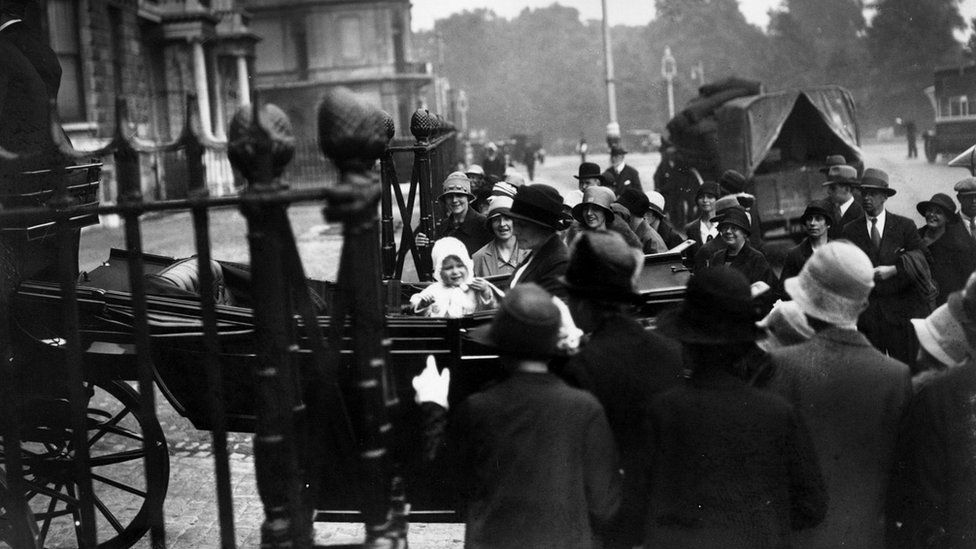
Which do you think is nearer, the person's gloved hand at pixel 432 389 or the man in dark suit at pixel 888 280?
the person's gloved hand at pixel 432 389

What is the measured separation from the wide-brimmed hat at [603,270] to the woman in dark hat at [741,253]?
11.2 feet

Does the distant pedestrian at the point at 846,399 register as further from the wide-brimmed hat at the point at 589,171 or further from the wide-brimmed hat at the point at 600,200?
the wide-brimmed hat at the point at 589,171

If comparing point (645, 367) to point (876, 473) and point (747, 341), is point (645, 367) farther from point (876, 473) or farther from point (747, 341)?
point (876, 473)

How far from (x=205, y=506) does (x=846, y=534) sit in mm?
4258

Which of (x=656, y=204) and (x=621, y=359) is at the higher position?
(x=656, y=204)

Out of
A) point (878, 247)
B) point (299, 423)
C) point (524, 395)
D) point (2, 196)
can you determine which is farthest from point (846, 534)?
point (878, 247)

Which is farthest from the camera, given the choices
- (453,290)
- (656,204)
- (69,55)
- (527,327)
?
(69,55)

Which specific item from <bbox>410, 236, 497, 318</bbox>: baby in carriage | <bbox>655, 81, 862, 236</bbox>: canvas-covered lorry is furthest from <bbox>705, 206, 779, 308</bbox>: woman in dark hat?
<bbox>655, 81, 862, 236</bbox>: canvas-covered lorry

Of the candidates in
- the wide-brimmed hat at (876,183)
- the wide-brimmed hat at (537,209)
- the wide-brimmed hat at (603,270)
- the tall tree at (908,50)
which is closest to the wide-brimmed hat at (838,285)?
the wide-brimmed hat at (603,270)

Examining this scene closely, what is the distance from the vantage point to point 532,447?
307 cm

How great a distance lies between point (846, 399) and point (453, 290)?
104 inches

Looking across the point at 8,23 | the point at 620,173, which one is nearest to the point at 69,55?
the point at 620,173

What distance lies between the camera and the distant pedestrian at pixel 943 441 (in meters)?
3.23

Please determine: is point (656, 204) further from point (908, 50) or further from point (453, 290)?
point (908, 50)
